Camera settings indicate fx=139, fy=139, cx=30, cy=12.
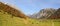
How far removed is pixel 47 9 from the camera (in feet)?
7.29

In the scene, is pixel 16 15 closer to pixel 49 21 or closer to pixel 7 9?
pixel 7 9

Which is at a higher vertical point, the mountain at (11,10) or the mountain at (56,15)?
the mountain at (11,10)

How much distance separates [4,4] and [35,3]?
49 centimetres

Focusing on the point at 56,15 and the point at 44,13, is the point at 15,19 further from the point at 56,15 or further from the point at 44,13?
the point at 56,15

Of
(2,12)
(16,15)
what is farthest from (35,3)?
(2,12)

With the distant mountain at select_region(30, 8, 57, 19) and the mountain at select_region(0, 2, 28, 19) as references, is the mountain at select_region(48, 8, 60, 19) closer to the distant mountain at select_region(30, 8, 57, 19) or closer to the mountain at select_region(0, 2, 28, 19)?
the distant mountain at select_region(30, 8, 57, 19)

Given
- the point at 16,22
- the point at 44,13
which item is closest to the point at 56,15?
the point at 44,13

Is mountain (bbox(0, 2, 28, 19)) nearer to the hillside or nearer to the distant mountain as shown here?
the hillside

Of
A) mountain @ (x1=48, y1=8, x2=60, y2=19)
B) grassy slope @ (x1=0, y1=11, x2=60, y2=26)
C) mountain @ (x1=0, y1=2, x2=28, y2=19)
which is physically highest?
mountain @ (x1=0, y1=2, x2=28, y2=19)

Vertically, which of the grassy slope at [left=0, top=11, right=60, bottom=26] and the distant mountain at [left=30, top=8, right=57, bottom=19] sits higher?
the distant mountain at [left=30, top=8, right=57, bottom=19]

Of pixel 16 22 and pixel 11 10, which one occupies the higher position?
pixel 11 10

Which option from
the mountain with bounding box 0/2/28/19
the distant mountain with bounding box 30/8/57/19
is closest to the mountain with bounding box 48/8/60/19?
the distant mountain with bounding box 30/8/57/19

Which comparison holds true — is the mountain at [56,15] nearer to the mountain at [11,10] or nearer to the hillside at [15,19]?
the hillside at [15,19]

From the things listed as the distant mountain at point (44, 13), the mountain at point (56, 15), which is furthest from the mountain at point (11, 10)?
the mountain at point (56, 15)
